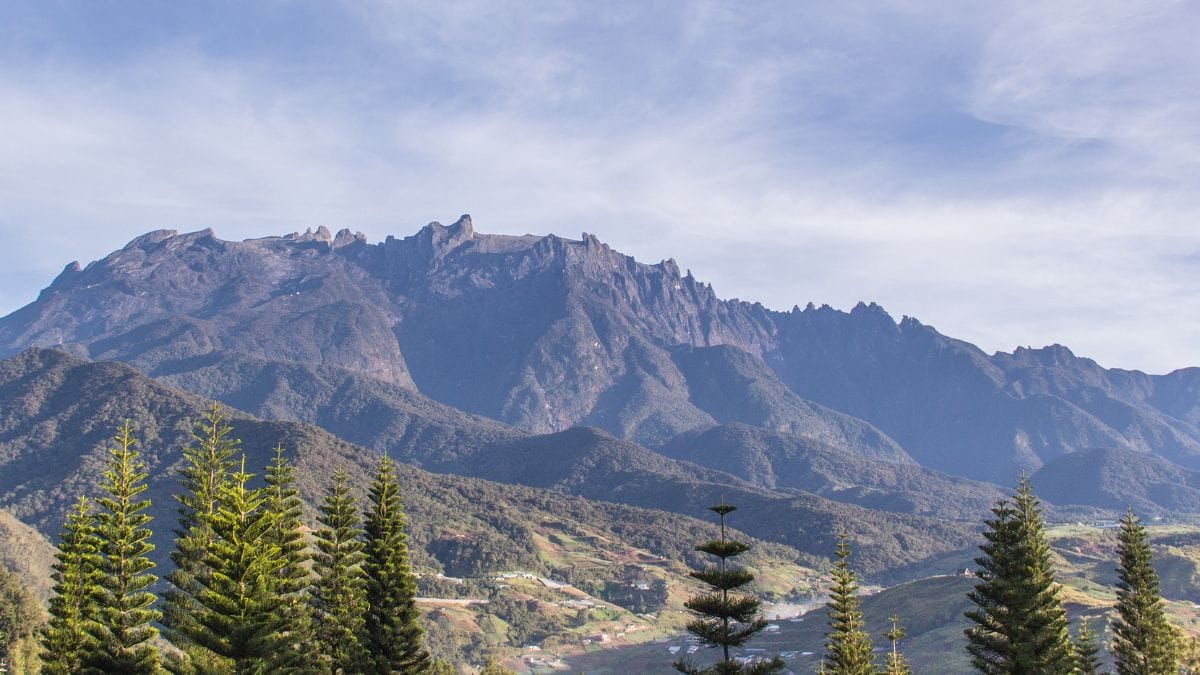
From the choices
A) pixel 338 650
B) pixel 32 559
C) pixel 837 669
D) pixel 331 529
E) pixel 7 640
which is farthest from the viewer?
pixel 32 559

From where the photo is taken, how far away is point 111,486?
5206 cm

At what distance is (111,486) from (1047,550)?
180 ft

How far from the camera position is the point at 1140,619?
62.2 m

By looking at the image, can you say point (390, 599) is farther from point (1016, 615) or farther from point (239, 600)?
point (1016, 615)

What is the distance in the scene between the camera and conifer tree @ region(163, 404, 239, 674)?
47.2 m

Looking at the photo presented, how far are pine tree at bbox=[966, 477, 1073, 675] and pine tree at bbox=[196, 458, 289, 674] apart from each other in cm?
3639

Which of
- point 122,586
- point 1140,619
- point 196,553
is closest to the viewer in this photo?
point 122,586

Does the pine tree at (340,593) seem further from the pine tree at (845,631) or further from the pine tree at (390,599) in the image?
the pine tree at (845,631)

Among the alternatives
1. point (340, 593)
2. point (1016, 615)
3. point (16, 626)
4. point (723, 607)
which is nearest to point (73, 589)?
point (340, 593)

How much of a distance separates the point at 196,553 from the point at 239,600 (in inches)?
327

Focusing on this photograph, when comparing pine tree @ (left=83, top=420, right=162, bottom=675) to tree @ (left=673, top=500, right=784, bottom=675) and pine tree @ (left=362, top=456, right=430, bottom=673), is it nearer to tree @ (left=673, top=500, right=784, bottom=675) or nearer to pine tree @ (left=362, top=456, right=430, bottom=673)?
pine tree @ (left=362, top=456, right=430, bottom=673)

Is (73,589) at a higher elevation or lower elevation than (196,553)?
lower

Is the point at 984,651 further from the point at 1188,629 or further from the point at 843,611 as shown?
the point at 1188,629

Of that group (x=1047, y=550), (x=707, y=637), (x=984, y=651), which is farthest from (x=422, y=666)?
(x=1047, y=550)
